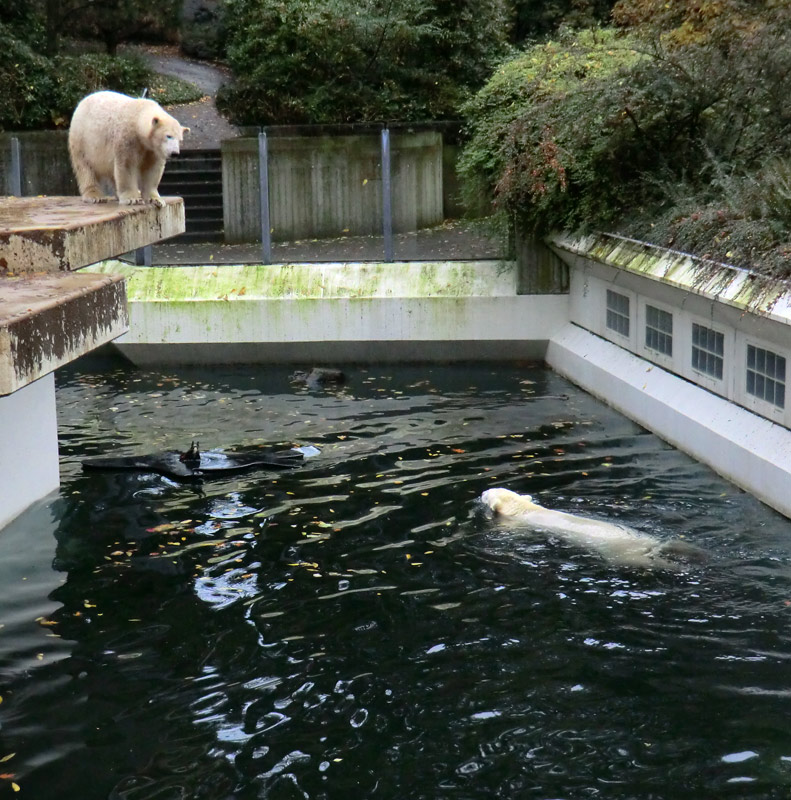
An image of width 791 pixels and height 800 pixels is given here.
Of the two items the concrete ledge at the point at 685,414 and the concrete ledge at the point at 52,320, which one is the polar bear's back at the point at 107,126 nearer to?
the concrete ledge at the point at 52,320

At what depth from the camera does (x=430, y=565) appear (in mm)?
8188

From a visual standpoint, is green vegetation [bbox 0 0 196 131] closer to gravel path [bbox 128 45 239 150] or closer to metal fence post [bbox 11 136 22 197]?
gravel path [bbox 128 45 239 150]

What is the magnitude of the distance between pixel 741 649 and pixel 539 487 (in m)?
3.42

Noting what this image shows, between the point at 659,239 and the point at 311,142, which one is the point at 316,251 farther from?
the point at 659,239

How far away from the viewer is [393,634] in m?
7.06


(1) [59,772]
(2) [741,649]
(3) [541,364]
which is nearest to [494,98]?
(3) [541,364]

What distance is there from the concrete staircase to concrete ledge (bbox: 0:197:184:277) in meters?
6.99

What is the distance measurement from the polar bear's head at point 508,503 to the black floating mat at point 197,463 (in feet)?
7.84

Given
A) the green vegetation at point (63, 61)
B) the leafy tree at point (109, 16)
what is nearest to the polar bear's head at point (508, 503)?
the green vegetation at point (63, 61)

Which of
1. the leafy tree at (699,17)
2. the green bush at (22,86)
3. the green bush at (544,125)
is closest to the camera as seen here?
the green bush at (544,125)

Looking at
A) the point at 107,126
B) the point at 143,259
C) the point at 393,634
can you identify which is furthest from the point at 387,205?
the point at 393,634

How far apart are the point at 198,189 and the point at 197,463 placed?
30.3ft

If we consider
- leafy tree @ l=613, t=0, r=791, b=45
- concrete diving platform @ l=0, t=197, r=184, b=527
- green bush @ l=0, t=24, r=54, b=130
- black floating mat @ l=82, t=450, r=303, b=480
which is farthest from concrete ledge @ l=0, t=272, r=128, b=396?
green bush @ l=0, t=24, r=54, b=130

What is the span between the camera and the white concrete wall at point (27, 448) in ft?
30.2
